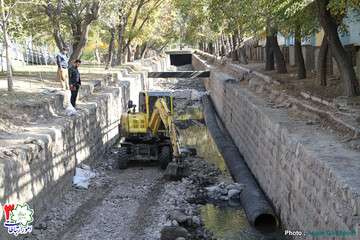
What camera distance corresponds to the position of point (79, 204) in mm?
14703

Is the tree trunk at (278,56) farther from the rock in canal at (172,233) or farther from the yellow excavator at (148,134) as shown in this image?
the rock in canal at (172,233)

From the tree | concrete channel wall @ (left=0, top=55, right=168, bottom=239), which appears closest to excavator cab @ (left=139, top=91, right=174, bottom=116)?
concrete channel wall @ (left=0, top=55, right=168, bottom=239)

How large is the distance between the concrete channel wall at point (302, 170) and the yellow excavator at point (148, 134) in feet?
10.3

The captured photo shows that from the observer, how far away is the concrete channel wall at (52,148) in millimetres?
11875

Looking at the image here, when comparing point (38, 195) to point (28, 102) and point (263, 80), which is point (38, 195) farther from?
point (263, 80)

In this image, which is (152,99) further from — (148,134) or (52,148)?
(52,148)

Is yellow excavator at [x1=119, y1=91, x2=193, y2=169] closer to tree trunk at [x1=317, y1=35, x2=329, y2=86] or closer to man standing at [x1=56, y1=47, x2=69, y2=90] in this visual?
man standing at [x1=56, y1=47, x2=69, y2=90]

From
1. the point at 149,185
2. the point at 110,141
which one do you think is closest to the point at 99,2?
the point at 110,141

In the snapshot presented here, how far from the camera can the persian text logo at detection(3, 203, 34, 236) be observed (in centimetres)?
1111

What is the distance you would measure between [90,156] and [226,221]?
6515mm

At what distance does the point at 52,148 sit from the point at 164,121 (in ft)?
16.3

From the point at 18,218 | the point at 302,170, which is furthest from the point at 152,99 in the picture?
the point at 302,170

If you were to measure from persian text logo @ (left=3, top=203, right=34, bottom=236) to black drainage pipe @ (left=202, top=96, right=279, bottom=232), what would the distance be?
18.5ft

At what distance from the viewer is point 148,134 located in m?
19.7
